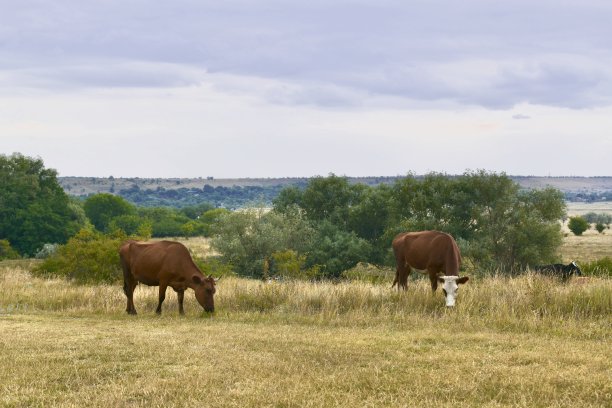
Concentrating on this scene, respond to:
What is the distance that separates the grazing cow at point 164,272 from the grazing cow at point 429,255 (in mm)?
5142

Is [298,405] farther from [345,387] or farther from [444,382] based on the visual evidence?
[444,382]

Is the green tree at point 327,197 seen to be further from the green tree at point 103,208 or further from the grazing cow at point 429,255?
the green tree at point 103,208

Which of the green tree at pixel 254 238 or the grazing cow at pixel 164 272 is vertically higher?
the grazing cow at pixel 164 272

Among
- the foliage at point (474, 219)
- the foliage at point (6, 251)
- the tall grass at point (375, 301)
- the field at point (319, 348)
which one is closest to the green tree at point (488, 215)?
the foliage at point (474, 219)

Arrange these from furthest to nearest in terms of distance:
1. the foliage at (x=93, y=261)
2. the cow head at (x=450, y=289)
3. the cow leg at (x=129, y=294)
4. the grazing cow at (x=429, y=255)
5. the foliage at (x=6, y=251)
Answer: the foliage at (x=6, y=251)
the foliage at (x=93, y=261)
the grazing cow at (x=429, y=255)
the cow leg at (x=129, y=294)
the cow head at (x=450, y=289)

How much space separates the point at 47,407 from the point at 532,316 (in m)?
10.2

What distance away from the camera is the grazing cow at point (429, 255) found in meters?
19.2

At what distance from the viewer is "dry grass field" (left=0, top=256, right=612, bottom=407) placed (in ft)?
28.6

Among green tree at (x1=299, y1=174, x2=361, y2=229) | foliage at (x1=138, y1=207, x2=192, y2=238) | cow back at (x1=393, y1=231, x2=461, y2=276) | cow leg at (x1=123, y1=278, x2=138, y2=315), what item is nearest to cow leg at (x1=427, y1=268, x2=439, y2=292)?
cow back at (x1=393, y1=231, x2=461, y2=276)

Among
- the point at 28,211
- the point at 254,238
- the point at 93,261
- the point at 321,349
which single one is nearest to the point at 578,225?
the point at 254,238

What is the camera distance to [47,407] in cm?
825

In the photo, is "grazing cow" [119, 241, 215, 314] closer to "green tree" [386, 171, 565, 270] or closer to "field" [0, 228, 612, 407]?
"field" [0, 228, 612, 407]

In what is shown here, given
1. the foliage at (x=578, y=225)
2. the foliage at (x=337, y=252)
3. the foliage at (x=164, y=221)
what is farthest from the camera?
the foliage at (x=578, y=225)

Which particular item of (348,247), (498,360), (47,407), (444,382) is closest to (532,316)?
(498,360)
